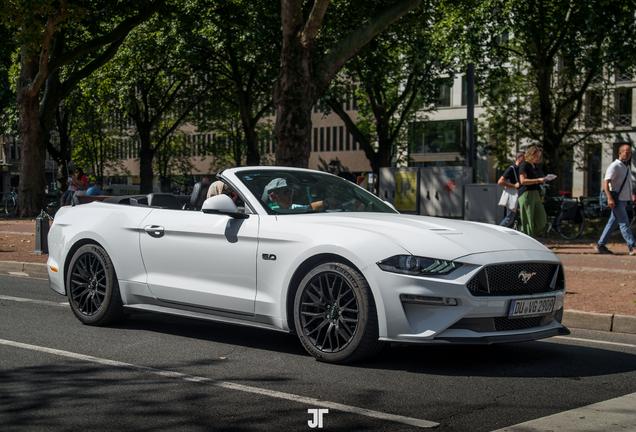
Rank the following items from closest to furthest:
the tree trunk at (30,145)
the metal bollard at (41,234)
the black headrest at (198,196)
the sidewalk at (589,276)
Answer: the black headrest at (198,196) → the sidewalk at (589,276) → the metal bollard at (41,234) → the tree trunk at (30,145)

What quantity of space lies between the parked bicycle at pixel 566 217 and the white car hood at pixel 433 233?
13.0 metres

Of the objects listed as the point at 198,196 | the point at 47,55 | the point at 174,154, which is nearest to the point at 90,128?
the point at 174,154

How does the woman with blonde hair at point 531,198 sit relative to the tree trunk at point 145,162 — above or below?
below

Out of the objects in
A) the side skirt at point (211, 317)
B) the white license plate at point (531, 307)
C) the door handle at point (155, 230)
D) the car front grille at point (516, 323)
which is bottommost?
the side skirt at point (211, 317)

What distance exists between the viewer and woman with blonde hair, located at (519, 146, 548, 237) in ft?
37.4

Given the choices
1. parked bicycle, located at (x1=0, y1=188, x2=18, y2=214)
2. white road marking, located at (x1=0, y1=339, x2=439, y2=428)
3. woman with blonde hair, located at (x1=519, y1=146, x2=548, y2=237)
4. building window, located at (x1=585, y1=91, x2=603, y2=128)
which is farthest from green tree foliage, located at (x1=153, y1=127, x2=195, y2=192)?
white road marking, located at (x1=0, y1=339, x2=439, y2=428)

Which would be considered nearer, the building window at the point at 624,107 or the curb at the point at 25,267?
the curb at the point at 25,267

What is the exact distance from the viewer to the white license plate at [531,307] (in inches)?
191

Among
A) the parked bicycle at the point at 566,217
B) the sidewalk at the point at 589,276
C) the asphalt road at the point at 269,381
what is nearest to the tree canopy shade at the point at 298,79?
the sidewalk at the point at 589,276

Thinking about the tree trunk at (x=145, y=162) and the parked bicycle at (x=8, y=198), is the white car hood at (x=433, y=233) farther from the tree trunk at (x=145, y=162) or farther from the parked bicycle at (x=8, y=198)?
the tree trunk at (x=145, y=162)

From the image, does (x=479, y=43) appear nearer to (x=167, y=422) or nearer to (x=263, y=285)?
(x=263, y=285)

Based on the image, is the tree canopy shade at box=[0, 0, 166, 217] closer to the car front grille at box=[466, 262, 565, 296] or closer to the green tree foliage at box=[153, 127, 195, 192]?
the car front grille at box=[466, 262, 565, 296]

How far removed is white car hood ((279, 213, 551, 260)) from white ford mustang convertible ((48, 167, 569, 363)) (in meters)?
0.01

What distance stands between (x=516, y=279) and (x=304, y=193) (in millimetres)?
1940
